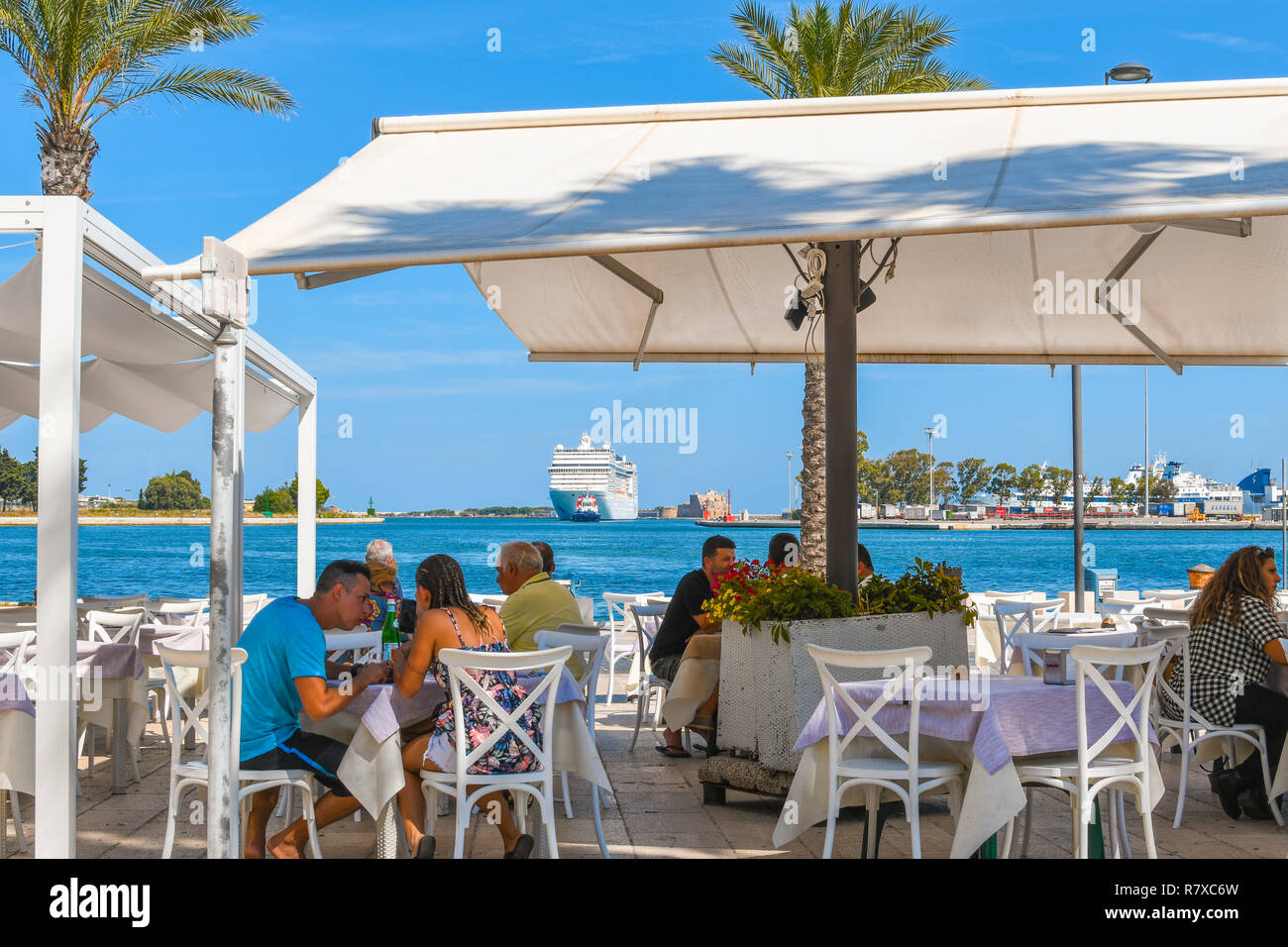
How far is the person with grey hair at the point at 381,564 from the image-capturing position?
591cm

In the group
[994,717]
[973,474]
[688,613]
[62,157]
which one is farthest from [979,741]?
[973,474]

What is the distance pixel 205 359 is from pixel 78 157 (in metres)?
6.56

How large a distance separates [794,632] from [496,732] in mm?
1448

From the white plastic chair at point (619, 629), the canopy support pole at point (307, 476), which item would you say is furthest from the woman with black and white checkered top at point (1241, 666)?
the canopy support pole at point (307, 476)

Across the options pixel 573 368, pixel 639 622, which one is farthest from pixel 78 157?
pixel 639 622

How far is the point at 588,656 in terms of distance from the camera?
16.2 feet

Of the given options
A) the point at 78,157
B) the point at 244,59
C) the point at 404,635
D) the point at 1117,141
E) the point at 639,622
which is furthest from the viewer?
the point at 244,59

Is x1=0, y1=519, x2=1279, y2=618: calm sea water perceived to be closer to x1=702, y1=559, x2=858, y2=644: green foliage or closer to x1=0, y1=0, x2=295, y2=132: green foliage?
x1=0, y1=0, x2=295, y2=132: green foliage

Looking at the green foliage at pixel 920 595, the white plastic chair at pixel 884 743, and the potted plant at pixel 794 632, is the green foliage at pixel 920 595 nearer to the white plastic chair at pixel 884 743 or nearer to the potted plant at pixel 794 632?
the potted plant at pixel 794 632

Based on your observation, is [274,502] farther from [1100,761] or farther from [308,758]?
[1100,761]

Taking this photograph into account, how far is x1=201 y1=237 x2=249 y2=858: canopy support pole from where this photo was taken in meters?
3.36

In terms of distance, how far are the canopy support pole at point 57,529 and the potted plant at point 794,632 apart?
2632mm
